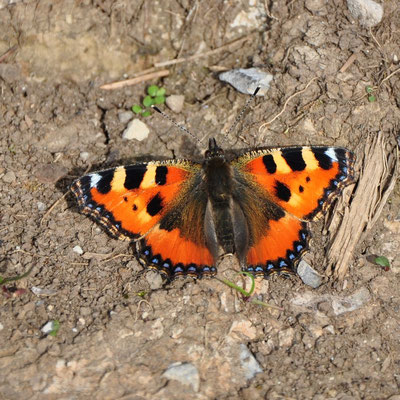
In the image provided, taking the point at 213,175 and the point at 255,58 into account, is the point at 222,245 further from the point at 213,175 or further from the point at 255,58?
the point at 255,58

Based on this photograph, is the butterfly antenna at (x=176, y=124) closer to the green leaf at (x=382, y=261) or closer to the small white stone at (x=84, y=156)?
the small white stone at (x=84, y=156)

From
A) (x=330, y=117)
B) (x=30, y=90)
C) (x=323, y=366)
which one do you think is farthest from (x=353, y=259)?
(x=30, y=90)

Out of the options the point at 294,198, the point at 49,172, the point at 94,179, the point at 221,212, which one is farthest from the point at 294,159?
the point at 49,172

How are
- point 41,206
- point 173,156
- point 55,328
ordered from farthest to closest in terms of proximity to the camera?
point 173,156 → point 41,206 → point 55,328

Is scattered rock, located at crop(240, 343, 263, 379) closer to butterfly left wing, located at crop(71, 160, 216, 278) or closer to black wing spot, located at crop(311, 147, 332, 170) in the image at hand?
butterfly left wing, located at crop(71, 160, 216, 278)

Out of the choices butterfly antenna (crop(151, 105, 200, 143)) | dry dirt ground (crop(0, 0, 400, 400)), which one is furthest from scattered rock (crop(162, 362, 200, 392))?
butterfly antenna (crop(151, 105, 200, 143))

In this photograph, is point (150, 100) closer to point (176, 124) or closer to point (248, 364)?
point (176, 124)

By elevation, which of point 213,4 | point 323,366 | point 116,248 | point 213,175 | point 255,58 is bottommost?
point 323,366

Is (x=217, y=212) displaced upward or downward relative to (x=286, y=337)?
upward
